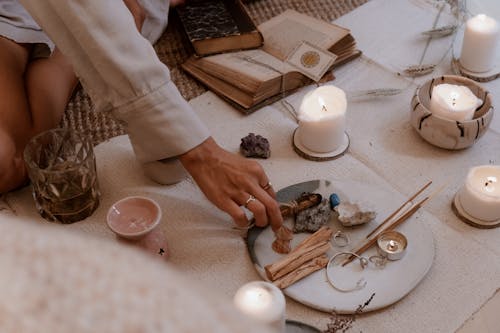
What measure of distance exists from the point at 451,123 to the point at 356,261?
1.34 ft

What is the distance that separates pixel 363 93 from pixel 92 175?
2.40 ft

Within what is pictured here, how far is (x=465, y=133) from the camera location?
1351mm

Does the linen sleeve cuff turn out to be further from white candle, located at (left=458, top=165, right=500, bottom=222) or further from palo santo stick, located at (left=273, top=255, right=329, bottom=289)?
white candle, located at (left=458, top=165, right=500, bottom=222)

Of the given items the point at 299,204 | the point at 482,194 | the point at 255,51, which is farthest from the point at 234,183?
the point at 255,51

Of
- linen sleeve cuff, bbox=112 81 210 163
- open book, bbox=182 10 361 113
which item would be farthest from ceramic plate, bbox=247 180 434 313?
open book, bbox=182 10 361 113

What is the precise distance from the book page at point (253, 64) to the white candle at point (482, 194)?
1.76ft

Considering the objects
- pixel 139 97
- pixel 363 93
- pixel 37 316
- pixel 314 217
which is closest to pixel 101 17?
pixel 139 97

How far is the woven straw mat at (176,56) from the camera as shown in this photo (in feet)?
4.90

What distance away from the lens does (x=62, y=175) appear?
1.19 meters

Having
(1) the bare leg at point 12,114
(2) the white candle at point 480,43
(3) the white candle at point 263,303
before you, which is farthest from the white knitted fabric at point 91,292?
(2) the white candle at point 480,43

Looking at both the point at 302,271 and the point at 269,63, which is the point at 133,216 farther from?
the point at 269,63

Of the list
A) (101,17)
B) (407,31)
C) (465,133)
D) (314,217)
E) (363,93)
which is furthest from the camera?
(407,31)

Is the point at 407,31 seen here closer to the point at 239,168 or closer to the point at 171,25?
the point at 171,25

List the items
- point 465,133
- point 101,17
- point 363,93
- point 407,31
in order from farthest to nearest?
point 407,31 < point 363,93 < point 465,133 < point 101,17
